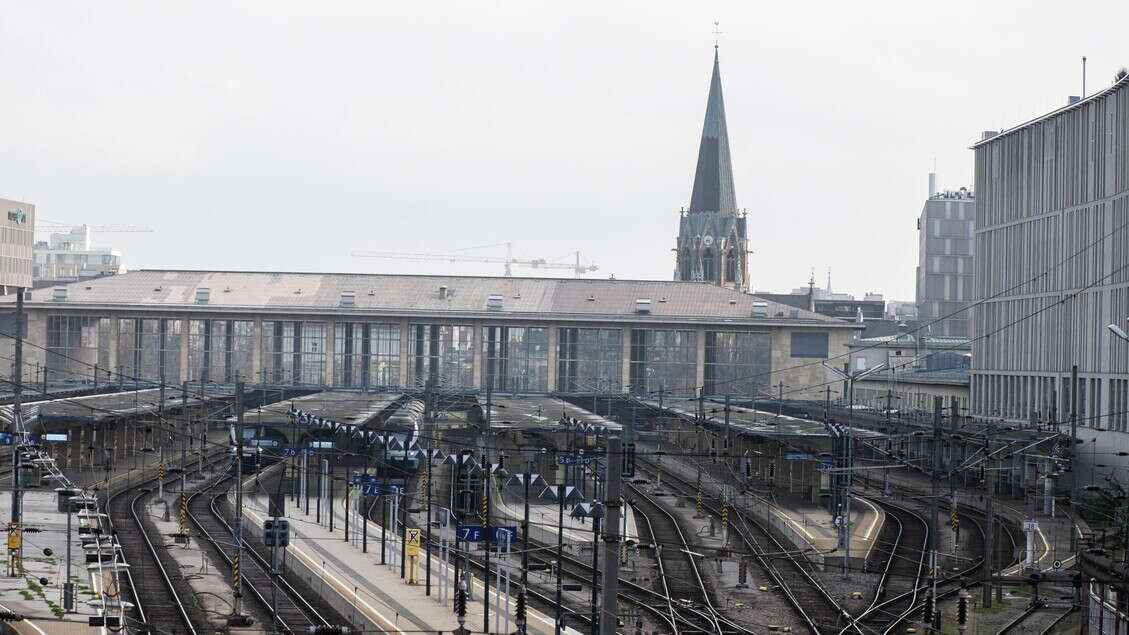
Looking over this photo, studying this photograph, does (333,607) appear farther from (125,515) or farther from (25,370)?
(25,370)

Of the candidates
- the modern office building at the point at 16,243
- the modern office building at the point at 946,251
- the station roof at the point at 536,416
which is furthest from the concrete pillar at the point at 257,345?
the modern office building at the point at 946,251

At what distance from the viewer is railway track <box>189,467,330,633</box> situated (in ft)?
112

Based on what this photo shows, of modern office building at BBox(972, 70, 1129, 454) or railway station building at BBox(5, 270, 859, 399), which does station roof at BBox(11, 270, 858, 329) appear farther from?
modern office building at BBox(972, 70, 1129, 454)

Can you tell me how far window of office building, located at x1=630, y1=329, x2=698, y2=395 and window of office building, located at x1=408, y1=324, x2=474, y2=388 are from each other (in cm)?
1144

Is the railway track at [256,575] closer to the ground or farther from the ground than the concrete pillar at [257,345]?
closer to the ground

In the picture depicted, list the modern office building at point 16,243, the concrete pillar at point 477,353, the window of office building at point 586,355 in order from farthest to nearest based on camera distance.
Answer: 1. the modern office building at point 16,243
2. the concrete pillar at point 477,353
3. the window of office building at point 586,355

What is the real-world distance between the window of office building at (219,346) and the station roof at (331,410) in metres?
15.7

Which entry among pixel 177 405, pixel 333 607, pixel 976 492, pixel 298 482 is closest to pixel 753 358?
pixel 976 492

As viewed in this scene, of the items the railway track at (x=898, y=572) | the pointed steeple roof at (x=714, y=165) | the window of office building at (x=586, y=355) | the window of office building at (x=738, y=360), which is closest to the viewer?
the railway track at (x=898, y=572)

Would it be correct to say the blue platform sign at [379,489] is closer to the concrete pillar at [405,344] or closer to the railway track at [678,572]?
the railway track at [678,572]

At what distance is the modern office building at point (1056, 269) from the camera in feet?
204

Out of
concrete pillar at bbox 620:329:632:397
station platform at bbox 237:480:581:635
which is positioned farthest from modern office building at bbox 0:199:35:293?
station platform at bbox 237:480:581:635

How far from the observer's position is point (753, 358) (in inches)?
3969

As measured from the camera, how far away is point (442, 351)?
103 metres
